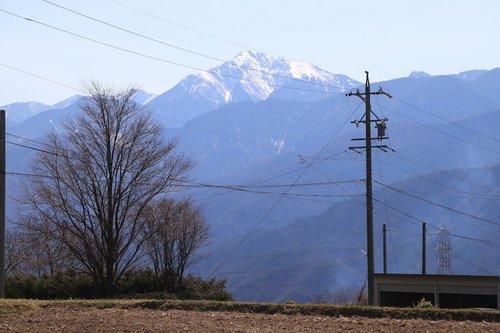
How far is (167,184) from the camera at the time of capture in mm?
46406

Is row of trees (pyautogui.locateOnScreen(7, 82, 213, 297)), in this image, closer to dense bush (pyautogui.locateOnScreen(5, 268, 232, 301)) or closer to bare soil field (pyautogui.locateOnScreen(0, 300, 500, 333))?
dense bush (pyautogui.locateOnScreen(5, 268, 232, 301))

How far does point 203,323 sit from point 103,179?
82.5 ft

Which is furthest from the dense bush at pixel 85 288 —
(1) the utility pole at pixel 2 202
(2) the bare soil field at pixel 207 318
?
(2) the bare soil field at pixel 207 318

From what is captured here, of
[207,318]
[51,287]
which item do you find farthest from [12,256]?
[207,318]

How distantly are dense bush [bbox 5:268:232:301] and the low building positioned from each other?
30.8 feet

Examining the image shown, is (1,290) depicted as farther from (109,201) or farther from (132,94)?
(132,94)

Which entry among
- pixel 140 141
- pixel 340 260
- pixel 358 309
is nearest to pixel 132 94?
pixel 140 141

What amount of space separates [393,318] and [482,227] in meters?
171

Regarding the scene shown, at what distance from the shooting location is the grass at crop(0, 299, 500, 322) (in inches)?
927

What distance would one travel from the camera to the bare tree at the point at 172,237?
50719 mm

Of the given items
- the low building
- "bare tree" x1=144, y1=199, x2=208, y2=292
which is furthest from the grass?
"bare tree" x1=144, y1=199, x2=208, y2=292

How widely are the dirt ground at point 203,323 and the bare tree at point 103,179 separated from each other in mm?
19845

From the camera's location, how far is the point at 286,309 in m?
25.5

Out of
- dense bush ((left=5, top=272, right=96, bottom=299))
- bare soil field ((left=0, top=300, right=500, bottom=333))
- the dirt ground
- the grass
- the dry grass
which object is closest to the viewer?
the dirt ground
